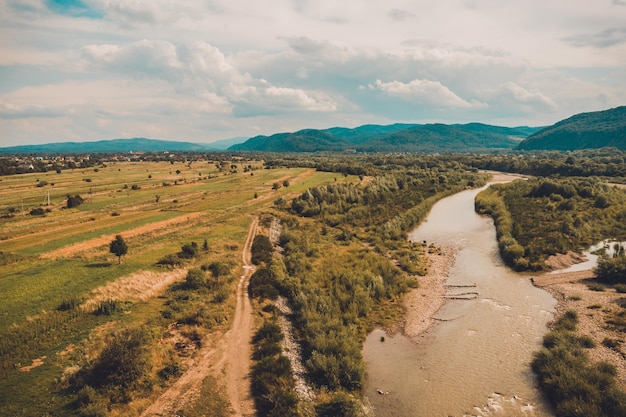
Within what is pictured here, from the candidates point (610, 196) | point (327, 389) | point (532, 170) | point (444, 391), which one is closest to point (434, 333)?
point (444, 391)

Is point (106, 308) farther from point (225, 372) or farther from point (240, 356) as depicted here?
point (225, 372)

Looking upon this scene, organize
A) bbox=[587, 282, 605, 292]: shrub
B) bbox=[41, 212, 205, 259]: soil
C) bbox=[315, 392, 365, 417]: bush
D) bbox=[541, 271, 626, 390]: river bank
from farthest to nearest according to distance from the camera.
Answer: bbox=[41, 212, 205, 259]: soil → bbox=[587, 282, 605, 292]: shrub → bbox=[541, 271, 626, 390]: river bank → bbox=[315, 392, 365, 417]: bush

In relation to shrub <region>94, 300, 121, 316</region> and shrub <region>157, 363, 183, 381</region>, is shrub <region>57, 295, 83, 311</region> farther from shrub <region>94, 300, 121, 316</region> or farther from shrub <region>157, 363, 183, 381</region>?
shrub <region>157, 363, 183, 381</region>

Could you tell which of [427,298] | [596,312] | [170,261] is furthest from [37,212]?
[596,312]

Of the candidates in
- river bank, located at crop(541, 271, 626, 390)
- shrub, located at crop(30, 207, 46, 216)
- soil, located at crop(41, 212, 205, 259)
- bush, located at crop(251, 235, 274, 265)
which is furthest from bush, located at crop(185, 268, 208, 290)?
shrub, located at crop(30, 207, 46, 216)

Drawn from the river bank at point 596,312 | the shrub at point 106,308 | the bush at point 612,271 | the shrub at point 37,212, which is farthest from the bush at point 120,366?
the shrub at point 37,212

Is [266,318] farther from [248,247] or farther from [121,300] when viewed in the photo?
[248,247]
